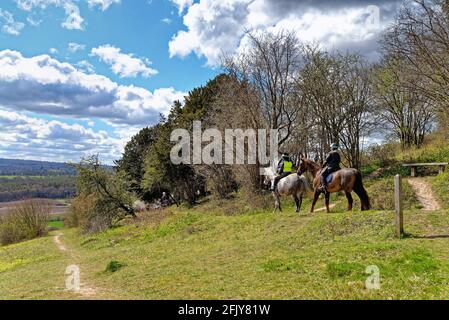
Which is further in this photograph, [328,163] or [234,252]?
[328,163]

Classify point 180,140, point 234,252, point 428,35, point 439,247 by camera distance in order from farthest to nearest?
point 180,140 < point 428,35 < point 234,252 < point 439,247

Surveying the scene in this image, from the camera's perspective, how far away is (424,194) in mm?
20641

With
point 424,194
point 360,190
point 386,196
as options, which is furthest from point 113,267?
point 424,194

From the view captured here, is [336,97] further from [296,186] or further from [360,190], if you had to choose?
[360,190]

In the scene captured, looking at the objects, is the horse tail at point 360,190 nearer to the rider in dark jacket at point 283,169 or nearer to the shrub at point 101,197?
the rider in dark jacket at point 283,169

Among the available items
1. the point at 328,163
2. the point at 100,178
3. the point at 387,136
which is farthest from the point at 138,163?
the point at 328,163

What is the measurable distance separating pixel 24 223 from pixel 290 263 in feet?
190

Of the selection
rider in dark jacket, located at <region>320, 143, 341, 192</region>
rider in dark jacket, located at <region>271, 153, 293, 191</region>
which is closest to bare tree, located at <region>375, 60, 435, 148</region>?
rider in dark jacket, located at <region>271, 153, 293, 191</region>

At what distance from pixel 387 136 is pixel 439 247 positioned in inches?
1265

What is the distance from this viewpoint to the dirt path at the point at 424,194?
18.5 meters

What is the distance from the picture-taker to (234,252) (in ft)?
44.0

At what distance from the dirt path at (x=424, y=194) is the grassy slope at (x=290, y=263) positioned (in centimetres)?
553

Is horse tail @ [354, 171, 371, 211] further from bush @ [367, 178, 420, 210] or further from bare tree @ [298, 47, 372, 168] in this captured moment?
bare tree @ [298, 47, 372, 168]
